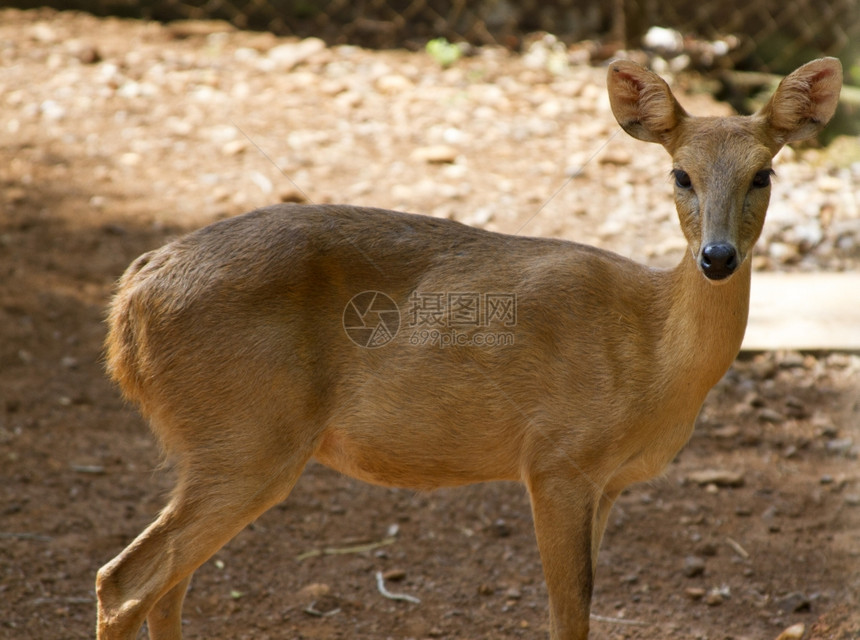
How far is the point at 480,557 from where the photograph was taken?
15.8ft

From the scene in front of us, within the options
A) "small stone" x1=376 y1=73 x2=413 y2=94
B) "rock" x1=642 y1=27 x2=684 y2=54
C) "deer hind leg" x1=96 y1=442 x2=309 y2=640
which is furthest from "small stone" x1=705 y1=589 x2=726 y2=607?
"rock" x1=642 y1=27 x2=684 y2=54

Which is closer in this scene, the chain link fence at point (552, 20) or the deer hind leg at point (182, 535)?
the deer hind leg at point (182, 535)

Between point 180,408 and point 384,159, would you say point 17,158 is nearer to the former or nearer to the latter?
point 384,159

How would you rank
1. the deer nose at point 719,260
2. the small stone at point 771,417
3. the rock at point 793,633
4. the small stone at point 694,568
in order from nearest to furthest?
the deer nose at point 719,260 → the rock at point 793,633 → the small stone at point 694,568 → the small stone at point 771,417

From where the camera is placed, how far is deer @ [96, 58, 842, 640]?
3414 mm

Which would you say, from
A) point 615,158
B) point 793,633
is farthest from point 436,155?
point 793,633

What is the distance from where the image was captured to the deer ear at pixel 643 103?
358 cm

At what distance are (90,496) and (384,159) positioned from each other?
4093 mm

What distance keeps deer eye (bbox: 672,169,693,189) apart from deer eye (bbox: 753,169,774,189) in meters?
0.21

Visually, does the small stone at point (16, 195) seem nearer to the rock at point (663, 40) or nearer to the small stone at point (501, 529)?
the small stone at point (501, 529)

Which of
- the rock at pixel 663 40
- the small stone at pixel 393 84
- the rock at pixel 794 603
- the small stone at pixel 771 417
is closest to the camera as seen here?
the rock at pixel 794 603

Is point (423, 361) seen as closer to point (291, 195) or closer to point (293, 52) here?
point (291, 195)

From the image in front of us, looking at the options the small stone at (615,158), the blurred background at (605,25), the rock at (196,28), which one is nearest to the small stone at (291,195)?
the small stone at (615,158)

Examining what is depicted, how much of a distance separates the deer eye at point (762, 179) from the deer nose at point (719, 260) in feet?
1.04
